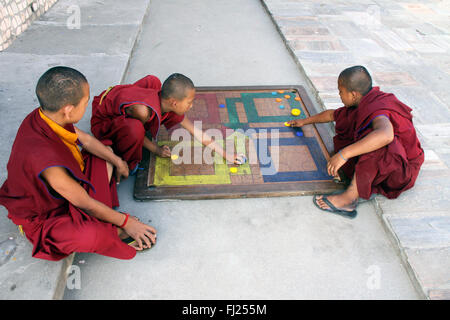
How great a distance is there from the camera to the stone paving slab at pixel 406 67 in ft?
6.07

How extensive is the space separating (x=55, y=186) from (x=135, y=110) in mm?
696

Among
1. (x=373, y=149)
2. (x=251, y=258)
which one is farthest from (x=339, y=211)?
(x=251, y=258)

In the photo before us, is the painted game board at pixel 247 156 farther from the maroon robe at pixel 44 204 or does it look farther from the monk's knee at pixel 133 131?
the maroon robe at pixel 44 204

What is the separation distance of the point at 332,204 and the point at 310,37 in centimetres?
269

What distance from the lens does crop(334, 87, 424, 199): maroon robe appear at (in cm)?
191

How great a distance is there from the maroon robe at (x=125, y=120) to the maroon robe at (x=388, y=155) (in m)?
1.21

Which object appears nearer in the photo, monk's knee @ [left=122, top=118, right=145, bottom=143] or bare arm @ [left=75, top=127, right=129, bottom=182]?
bare arm @ [left=75, top=127, right=129, bottom=182]

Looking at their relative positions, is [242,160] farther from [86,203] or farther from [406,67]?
[406,67]

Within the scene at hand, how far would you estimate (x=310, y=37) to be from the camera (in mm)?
4062

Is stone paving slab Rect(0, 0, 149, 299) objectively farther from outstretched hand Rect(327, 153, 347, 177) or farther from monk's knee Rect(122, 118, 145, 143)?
outstretched hand Rect(327, 153, 347, 177)

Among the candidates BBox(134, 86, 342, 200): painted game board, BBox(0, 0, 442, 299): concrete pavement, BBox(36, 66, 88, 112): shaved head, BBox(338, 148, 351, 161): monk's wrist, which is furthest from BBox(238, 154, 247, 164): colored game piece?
BBox(36, 66, 88, 112): shaved head

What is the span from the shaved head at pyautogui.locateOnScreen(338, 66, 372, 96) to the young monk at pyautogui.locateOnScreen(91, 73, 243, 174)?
0.93 meters

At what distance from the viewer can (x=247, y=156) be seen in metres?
2.37

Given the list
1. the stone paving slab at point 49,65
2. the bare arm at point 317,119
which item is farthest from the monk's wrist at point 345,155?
the stone paving slab at point 49,65
